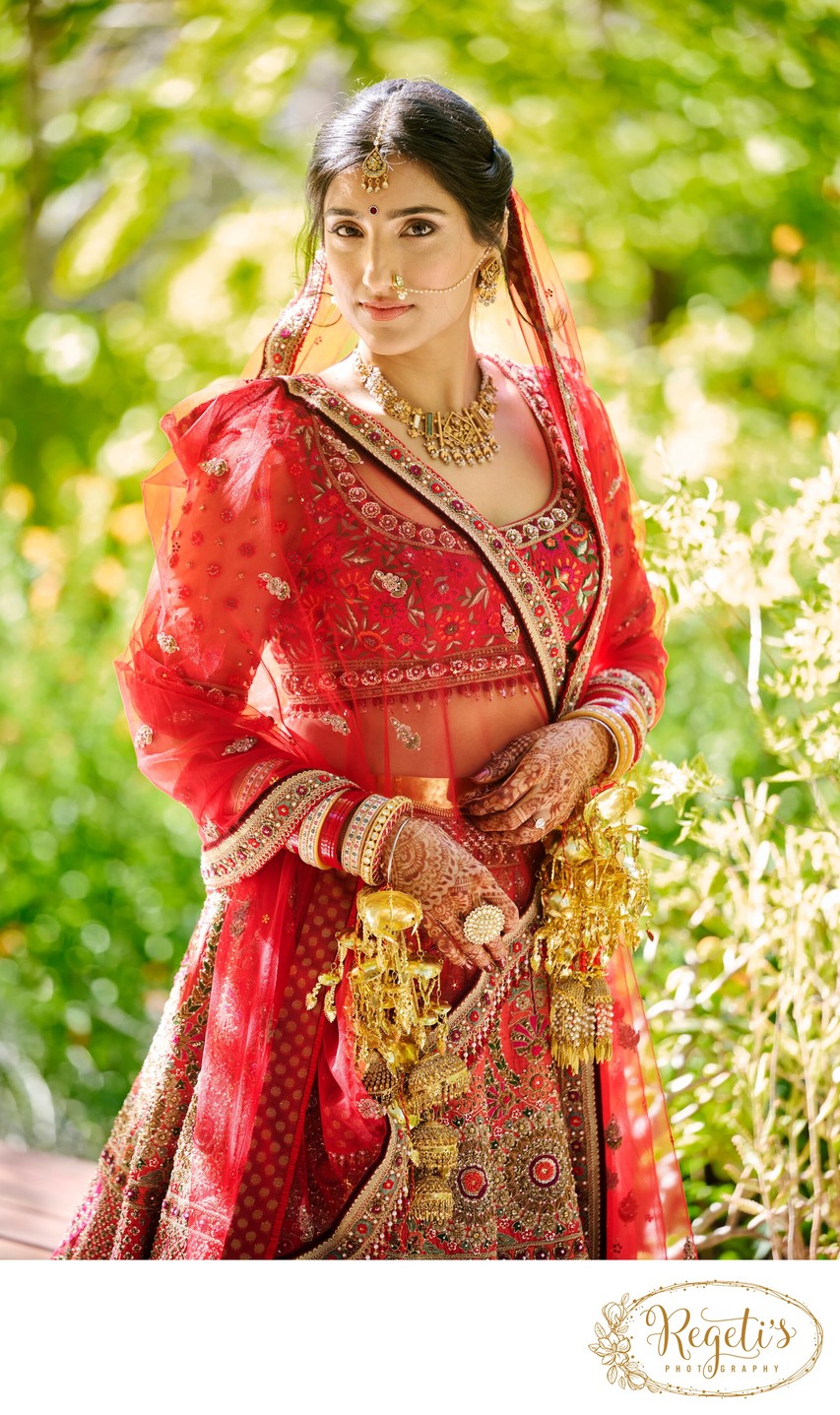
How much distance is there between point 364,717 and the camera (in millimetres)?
1393

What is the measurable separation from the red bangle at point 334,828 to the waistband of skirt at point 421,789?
7cm

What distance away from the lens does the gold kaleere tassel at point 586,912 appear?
1457 mm

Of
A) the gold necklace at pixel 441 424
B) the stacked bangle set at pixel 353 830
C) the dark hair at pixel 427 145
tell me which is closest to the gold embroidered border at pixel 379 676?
the stacked bangle set at pixel 353 830

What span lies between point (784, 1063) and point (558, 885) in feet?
3.14

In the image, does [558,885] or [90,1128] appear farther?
[90,1128]

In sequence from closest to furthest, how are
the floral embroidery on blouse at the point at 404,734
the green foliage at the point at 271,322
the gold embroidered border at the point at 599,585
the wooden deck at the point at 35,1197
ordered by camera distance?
the floral embroidery on blouse at the point at 404,734 < the gold embroidered border at the point at 599,585 < the wooden deck at the point at 35,1197 < the green foliage at the point at 271,322

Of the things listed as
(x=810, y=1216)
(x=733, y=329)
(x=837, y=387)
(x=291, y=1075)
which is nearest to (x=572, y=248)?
(x=733, y=329)

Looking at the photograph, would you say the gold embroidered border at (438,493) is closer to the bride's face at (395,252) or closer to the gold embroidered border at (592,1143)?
the bride's face at (395,252)

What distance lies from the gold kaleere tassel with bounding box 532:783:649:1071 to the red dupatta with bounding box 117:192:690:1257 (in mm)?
132

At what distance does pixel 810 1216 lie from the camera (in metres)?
2.00

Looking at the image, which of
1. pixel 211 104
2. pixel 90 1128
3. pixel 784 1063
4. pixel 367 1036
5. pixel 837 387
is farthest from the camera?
pixel 837 387
